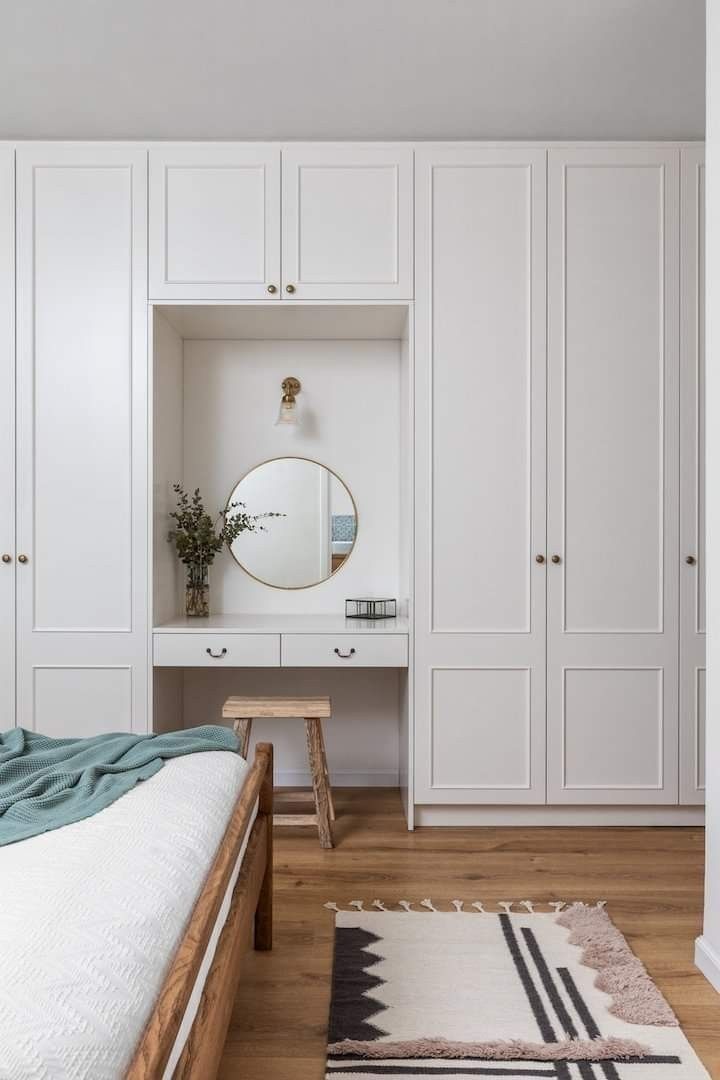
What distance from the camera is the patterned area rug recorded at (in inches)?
73.5

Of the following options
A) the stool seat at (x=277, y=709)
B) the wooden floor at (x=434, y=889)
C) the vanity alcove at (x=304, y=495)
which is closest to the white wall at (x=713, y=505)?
the wooden floor at (x=434, y=889)

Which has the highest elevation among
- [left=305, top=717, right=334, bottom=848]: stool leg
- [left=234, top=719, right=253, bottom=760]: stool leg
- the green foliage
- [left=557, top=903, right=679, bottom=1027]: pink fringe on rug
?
the green foliage

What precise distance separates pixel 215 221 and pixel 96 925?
2.84 metres

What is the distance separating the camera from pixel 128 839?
1537mm

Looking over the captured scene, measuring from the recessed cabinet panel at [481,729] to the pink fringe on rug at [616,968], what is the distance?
0.77 m

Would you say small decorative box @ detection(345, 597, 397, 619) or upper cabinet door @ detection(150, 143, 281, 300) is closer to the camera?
upper cabinet door @ detection(150, 143, 281, 300)

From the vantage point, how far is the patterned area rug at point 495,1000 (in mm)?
1868

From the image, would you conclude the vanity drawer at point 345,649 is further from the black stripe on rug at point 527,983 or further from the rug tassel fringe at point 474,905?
the black stripe on rug at point 527,983

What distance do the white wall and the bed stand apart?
48.0 inches

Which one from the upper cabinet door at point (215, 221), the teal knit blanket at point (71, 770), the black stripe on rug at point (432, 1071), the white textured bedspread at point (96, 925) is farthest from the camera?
the upper cabinet door at point (215, 221)

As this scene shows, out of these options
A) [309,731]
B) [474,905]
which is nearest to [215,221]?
[309,731]

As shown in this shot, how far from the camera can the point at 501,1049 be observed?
1.90 m

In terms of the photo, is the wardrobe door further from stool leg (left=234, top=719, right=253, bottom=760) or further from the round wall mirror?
the round wall mirror

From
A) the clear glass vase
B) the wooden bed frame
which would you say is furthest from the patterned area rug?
the clear glass vase
